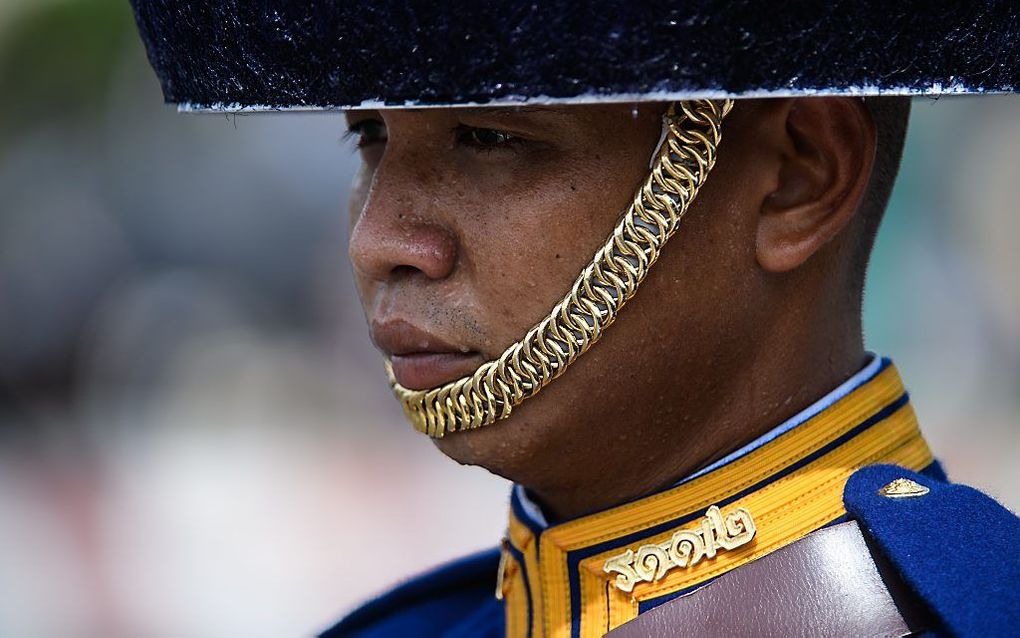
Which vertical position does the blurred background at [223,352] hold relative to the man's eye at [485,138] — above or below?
above

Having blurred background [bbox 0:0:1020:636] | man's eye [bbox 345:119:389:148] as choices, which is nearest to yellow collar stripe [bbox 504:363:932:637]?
man's eye [bbox 345:119:389:148]

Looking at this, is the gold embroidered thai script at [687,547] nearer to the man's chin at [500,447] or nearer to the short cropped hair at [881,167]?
the man's chin at [500,447]

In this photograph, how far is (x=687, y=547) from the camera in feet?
7.18

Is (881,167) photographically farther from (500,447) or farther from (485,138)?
(500,447)

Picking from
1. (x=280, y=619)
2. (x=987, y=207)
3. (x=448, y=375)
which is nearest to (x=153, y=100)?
(x=280, y=619)

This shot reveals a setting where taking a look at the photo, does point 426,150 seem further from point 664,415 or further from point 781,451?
point 781,451

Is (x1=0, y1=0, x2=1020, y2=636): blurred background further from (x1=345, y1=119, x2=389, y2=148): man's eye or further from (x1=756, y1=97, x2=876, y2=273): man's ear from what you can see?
(x1=345, y1=119, x2=389, y2=148): man's eye

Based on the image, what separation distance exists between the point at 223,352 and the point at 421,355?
7.19 meters

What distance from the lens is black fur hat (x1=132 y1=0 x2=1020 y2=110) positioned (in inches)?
71.2

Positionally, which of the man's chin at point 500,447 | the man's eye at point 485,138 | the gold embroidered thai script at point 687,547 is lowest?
the gold embroidered thai script at point 687,547

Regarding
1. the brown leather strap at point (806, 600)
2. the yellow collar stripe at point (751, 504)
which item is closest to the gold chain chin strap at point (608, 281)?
the yellow collar stripe at point (751, 504)

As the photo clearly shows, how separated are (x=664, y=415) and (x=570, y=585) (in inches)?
13.2

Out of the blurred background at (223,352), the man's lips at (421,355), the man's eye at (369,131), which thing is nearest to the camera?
the man's lips at (421,355)

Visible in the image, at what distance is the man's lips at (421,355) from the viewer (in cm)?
224
